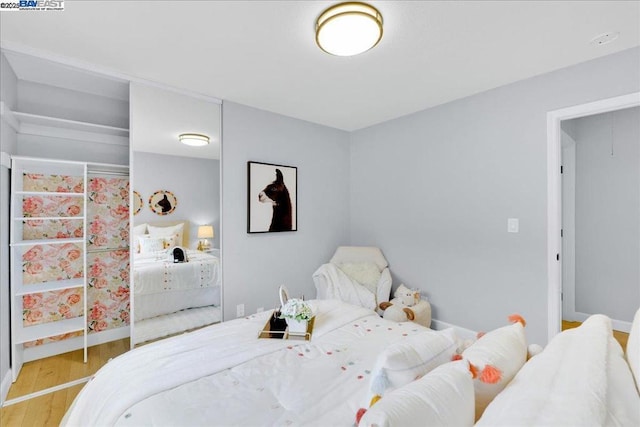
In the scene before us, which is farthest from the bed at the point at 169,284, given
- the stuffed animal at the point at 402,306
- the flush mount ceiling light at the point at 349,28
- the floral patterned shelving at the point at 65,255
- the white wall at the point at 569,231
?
the white wall at the point at 569,231

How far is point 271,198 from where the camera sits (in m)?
3.38

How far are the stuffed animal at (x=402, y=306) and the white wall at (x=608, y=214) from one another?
227 centimetres

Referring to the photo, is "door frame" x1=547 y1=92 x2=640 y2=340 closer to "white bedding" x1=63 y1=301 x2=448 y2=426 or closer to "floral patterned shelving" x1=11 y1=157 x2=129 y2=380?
"white bedding" x1=63 y1=301 x2=448 y2=426

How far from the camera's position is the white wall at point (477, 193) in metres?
2.49

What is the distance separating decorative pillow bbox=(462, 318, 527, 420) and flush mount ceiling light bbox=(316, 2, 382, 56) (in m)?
1.75

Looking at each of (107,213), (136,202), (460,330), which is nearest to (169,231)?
(136,202)

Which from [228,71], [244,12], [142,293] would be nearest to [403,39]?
[244,12]

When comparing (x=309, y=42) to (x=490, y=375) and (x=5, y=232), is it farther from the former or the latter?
(x=5, y=232)

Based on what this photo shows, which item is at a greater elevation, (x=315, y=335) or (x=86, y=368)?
(x=315, y=335)

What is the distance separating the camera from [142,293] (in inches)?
102

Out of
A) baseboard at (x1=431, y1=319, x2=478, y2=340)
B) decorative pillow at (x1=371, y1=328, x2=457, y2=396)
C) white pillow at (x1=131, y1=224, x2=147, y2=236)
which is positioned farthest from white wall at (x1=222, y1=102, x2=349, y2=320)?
decorative pillow at (x1=371, y1=328, x2=457, y2=396)

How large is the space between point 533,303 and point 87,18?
3855 mm

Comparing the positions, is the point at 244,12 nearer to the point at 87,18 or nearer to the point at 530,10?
the point at 87,18

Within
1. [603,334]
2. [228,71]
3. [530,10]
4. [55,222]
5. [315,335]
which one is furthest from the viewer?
[55,222]
